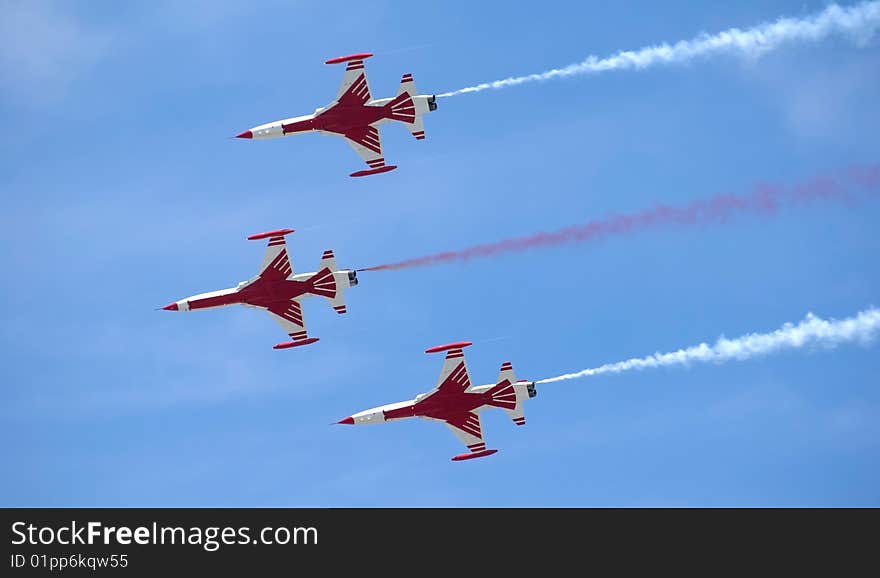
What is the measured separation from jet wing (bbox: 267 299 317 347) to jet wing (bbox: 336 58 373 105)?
1031 centimetres

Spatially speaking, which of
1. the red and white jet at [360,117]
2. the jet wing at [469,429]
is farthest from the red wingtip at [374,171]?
the jet wing at [469,429]

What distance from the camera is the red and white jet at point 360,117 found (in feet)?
355

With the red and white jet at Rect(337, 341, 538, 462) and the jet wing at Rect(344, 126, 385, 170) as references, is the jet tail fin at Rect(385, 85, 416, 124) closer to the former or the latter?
the jet wing at Rect(344, 126, 385, 170)

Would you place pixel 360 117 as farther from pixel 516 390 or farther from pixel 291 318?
pixel 516 390

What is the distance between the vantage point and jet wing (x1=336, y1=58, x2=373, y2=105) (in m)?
109

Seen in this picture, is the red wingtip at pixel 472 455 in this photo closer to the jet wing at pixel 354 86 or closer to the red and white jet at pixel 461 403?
the red and white jet at pixel 461 403

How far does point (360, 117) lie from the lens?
4309 inches

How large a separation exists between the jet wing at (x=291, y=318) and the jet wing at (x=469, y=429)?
342 inches

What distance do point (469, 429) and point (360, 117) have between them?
16.4 meters

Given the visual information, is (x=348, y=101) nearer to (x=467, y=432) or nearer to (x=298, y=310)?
(x=298, y=310)

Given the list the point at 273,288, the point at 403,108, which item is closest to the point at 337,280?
the point at 273,288

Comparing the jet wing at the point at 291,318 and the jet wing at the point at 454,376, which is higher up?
the jet wing at the point at 291,318

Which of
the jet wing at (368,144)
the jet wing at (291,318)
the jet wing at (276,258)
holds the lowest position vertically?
the jet wing at (291,318)
